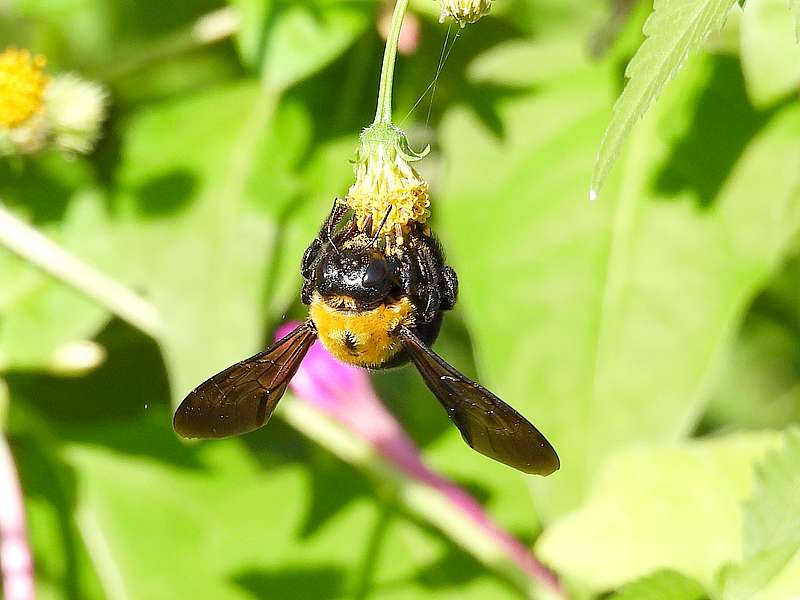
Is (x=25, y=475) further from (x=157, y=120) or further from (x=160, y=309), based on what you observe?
(x=157, y=120)

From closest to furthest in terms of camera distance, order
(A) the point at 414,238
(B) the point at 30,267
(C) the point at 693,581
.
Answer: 1. (C) the point at 693,581
2. (A) the point at 414,238
3. (B) the point at 30,267

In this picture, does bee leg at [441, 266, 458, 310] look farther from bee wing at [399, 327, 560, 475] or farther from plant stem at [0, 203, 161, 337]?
plant stem at [0, 203, 161, 337]

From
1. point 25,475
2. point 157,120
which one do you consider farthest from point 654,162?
point 25,475

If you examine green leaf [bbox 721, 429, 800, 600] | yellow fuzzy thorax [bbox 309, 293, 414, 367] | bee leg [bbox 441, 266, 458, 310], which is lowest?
green leaf [bbox 721, 429, 800, 600]

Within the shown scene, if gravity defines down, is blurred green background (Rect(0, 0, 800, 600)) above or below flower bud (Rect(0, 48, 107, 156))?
below

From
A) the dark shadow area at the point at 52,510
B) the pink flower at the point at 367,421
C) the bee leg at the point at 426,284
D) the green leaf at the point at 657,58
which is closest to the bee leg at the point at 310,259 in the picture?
the bee leg at the point at 426,284

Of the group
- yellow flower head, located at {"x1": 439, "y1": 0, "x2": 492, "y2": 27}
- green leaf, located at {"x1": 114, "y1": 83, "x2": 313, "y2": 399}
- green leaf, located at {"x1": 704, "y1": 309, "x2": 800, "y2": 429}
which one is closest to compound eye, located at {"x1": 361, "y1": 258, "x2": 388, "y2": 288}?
yellow flower head, located at {"x1": 439, "y1": 0, "x2": 492, "y2": 27}

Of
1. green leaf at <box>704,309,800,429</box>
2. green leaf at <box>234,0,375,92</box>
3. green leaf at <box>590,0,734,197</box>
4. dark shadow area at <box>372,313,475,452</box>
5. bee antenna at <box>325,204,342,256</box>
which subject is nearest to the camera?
green leaf at <box>590,0,734,197</box>
